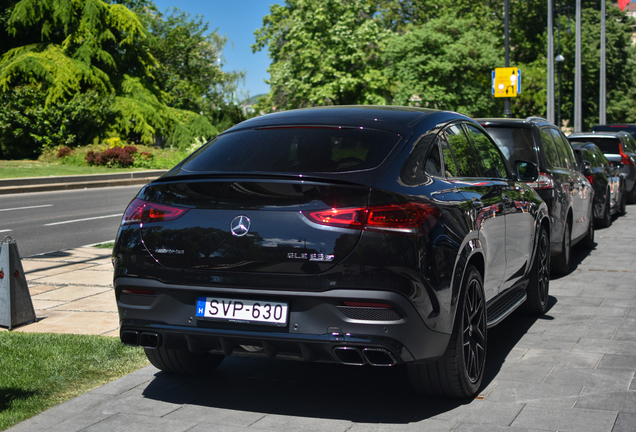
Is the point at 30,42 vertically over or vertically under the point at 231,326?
over

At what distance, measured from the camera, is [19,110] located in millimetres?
35938

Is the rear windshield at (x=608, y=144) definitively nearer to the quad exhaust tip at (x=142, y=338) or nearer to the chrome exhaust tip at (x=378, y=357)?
the chrome exhaust tip at (x=378, y=357)

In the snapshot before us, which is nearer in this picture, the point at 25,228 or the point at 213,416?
the point at 213,416

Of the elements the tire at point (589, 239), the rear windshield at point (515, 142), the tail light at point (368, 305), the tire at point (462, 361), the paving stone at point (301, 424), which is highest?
the rear windshield at point (515, 142)

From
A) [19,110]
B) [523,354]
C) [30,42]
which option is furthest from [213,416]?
[30,42]

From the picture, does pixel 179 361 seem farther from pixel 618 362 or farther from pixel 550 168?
pixel 550 168

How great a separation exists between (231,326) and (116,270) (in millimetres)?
784

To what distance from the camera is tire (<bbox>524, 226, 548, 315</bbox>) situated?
6.32m

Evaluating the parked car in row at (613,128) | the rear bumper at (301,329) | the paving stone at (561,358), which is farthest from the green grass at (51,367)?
the parked car in row at (613,128)

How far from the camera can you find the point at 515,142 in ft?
27.3

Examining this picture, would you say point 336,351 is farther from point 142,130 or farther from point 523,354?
point 142,130

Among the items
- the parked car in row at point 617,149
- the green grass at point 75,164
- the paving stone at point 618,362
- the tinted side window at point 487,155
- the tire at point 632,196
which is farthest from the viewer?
the green grass at point 75,164

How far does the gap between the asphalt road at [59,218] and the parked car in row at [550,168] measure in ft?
21.2

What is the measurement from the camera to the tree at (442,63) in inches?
1475
